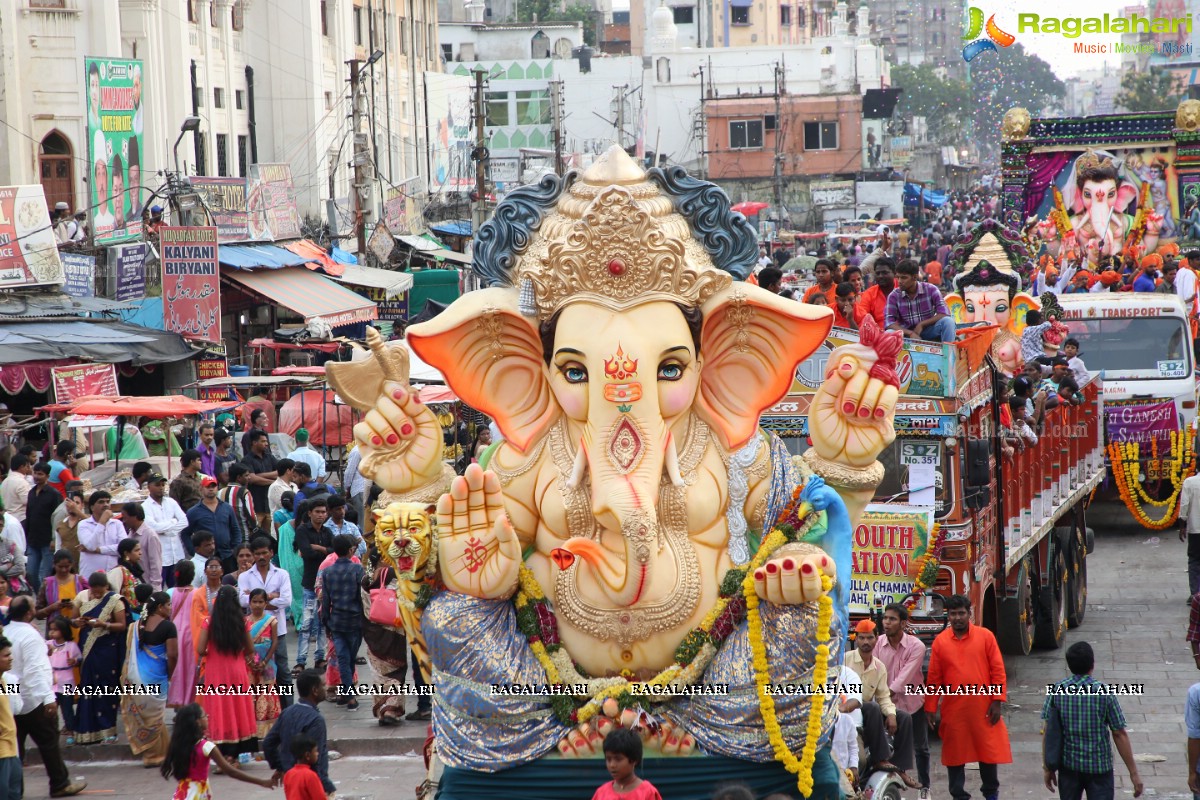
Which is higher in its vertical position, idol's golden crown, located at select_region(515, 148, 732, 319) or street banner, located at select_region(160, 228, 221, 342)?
idol's golden crown, located at select_region(515, 148, 732, 319)

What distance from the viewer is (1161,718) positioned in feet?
35.6

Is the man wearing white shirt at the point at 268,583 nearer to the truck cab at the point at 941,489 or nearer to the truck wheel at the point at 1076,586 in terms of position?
the truck cab at the point at 941,489

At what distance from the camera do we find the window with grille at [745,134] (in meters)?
60.6

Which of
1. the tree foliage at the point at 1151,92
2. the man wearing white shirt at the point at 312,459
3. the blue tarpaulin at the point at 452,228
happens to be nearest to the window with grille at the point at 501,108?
the blue tarpaulin at the point at 452,228

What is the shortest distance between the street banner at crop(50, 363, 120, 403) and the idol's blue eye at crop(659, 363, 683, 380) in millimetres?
11104

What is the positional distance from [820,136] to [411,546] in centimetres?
5704

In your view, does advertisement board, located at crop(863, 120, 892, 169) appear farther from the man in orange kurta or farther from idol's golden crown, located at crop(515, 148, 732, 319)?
idol's golden crown, located at crop(515, 148, 732, 319)

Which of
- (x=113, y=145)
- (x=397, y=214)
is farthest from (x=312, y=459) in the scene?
(x=397, y=214)

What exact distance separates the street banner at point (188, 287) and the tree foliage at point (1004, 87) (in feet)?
350

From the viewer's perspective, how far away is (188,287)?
2031 cm

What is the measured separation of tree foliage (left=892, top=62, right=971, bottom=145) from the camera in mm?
102000

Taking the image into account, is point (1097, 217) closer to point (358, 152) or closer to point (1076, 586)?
point (358, 152)

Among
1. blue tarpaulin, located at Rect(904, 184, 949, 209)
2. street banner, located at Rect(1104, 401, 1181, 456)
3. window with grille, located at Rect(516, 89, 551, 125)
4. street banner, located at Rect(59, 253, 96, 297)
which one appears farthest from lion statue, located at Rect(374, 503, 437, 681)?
window with grille, located at Rect(516, 89, 551, 125)

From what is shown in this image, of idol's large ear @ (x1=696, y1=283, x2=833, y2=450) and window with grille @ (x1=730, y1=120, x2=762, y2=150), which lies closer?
idol's large ear @ (x1=696, y1=283, x2=833, y2=450)
